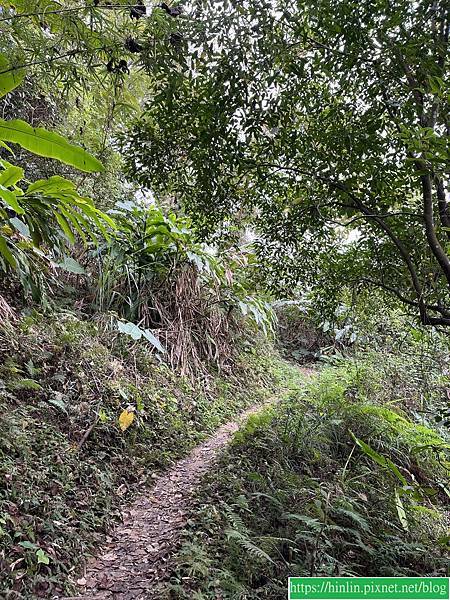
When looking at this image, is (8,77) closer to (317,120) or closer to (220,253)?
(317,120)

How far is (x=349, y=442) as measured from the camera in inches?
161

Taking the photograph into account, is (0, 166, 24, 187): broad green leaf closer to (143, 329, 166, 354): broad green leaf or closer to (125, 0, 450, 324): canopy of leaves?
(125, 0, 450, 324): canopy of leaves

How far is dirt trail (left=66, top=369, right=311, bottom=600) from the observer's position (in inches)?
92.8

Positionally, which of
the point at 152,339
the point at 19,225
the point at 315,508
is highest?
the point at 19,225

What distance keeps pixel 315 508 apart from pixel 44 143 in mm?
2722

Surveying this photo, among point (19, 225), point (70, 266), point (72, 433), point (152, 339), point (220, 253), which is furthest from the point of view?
point (152, 339)

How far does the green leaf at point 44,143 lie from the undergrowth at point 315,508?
6.38 ft

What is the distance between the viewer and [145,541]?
2.85m

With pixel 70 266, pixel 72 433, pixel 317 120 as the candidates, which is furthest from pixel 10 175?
pixel 70 266

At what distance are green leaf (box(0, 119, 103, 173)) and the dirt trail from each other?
7.49 ft

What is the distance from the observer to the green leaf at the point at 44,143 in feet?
6.67

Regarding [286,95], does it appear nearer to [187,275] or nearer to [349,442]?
[349,442]

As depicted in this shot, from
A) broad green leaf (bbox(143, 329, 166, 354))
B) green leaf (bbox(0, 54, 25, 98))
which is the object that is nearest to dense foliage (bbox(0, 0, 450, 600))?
green leaf (bbox(0, 54, 25, 98))

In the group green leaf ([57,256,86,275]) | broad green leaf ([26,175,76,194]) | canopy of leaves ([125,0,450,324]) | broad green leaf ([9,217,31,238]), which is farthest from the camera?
green leaf ([57,256,86,275])
